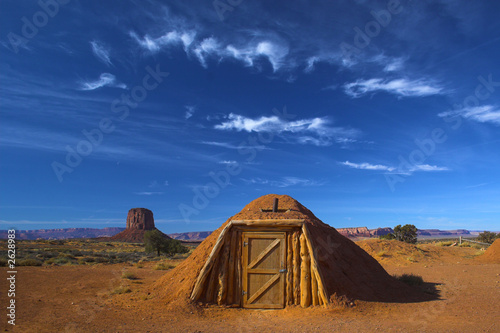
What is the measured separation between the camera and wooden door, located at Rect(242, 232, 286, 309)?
8.61 metres

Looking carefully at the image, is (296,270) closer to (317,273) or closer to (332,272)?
(317,273)

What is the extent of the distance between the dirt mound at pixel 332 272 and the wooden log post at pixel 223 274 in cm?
79

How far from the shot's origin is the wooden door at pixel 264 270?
28.2 ft

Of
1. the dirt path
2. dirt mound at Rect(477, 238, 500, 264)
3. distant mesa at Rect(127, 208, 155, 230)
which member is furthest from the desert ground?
distant mesa at Rect(127, 208, 155, 230)

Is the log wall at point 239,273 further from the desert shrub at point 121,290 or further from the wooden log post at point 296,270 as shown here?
the desert shrub at point 121,290

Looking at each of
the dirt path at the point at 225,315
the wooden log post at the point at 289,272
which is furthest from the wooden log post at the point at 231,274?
the wooden log post at the point at 289,272

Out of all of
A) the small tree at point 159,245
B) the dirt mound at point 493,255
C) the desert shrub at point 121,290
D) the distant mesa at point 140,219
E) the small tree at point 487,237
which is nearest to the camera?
the desert shrub at point 121,290

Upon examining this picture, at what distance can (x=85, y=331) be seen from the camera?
693 centimetres

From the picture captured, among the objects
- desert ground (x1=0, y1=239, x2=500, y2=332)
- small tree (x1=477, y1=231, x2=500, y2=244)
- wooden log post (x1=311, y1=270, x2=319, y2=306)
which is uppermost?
wooden log post (x1=311, y1=270, x2=319, y2=306)

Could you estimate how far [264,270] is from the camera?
8.68 metres

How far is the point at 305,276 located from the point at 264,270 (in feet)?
3.61

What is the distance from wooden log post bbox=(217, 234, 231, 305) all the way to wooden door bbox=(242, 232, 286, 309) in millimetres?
465

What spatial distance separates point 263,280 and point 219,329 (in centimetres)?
202

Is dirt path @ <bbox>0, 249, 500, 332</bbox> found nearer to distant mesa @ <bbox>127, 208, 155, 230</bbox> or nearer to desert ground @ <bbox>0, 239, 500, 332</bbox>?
desert ground @ <bbox>0, 239, 500, 332</bbox>
